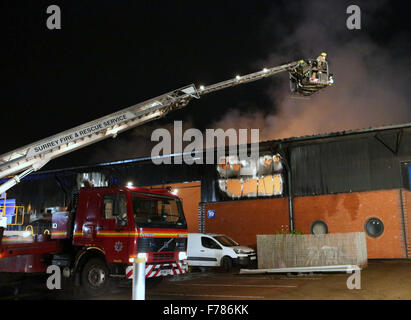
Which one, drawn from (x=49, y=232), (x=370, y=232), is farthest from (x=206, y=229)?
(x=49, y=232)

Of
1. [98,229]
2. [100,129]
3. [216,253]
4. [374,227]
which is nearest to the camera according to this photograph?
[98,229]

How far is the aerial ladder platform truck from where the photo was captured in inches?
382

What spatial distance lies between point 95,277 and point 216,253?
743cm

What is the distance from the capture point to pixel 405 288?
9.71 metres

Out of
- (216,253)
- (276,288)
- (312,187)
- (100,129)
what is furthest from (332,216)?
(100,129)

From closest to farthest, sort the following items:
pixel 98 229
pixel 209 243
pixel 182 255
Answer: pixel 98 229
pixel 182 255
pixel 209 243

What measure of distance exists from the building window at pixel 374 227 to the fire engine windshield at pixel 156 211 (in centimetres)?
1021

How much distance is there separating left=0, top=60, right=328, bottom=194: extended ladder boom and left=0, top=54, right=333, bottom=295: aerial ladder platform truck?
0.02m

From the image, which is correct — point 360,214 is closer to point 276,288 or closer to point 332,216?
point 332,216

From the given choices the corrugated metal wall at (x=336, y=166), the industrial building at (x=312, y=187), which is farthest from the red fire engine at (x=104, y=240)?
the corrugated metal wall at (x=336, y=166)

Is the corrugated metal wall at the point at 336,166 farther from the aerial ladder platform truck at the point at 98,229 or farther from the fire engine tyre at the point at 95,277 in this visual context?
the fire engine tyre at the point at 95,277

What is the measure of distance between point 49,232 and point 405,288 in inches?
367

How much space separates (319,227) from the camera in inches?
744
